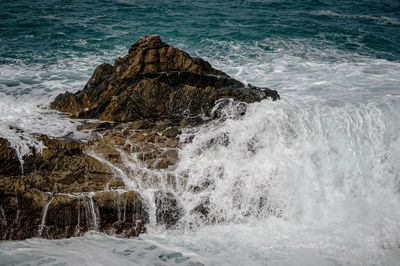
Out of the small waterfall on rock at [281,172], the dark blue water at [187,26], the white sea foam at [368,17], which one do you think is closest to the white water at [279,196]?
the small waterfall on rock at [281,172]

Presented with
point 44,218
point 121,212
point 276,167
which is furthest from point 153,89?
point 44,218

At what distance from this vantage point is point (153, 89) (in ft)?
25.8

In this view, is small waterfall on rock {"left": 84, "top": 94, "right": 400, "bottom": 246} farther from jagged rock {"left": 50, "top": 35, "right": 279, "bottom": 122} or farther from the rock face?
jagged rock {"left": 50, "top": 35, "right": 279, "bottom": 122}

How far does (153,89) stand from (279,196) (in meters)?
3.78

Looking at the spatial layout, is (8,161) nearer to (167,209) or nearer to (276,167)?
(167,209)

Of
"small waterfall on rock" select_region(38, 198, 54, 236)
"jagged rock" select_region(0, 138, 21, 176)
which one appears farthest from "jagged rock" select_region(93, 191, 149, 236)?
"jagged rock" select_region(0, 138, 21, 176)

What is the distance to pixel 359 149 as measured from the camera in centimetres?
774

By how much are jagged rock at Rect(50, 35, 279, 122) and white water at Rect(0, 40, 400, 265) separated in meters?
0.82

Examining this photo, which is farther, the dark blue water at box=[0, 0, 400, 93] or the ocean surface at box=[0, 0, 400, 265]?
the dark blue water at box=[0, 0, 400, 93]

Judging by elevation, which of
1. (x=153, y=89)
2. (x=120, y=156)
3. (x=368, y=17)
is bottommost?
(x=120, y=156)

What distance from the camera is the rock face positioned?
5844 mm

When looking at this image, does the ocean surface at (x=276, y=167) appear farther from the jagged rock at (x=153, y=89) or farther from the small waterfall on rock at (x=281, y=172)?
the jagged rock at (x=153, y=89)

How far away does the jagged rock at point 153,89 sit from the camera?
7.78m

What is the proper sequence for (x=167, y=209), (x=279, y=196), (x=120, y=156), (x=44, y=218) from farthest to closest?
(x=279, y=196)
(x=120, y=156)
(x=167, y=209)
(x=44, y=218)
